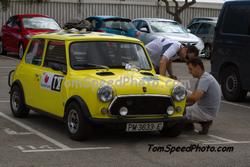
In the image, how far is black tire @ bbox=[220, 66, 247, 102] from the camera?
523 inches

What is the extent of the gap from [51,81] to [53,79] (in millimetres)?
60

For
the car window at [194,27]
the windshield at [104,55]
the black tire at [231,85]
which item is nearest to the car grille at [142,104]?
the windshield at [104,55]

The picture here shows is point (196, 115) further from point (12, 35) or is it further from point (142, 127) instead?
point (12, 35)

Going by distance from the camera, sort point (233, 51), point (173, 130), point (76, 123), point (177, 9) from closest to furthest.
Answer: point (76, 123) → point (173, 130) → point (233, 51) → point (177, 9)

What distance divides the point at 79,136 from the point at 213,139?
2017 mm

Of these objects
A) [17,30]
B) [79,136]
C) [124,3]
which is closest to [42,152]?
[79,136]

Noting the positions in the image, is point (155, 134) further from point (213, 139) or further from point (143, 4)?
point (143, 4)

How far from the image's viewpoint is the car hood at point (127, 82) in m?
8.52

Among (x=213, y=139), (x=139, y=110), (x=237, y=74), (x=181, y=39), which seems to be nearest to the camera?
(x=139, y=110)

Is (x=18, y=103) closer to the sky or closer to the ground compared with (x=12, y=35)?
closer to the sky

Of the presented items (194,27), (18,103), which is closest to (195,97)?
(18,103)

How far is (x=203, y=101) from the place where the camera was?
31.6 ft

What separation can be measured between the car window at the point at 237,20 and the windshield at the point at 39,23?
10.4m

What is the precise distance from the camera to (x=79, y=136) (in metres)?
8.65
